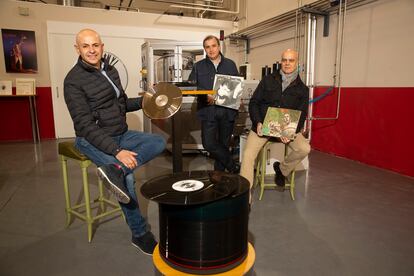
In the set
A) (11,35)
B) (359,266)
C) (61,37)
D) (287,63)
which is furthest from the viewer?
(61,37)

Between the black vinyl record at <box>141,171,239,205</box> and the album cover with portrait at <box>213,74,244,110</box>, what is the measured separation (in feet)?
4.28

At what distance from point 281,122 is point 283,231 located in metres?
0.91

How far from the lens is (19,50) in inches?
202

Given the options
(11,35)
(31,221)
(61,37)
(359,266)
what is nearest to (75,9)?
(61,37)

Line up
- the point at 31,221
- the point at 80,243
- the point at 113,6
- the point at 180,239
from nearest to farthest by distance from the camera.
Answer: the point at 180,239 → the point at 80,243 → the point at 31,221 → the point at 113,6

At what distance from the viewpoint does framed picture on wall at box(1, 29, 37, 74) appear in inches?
198

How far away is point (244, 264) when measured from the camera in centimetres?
120

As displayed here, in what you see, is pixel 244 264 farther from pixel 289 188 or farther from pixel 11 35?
pixel 11 35

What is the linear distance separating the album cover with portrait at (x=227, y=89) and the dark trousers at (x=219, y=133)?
122mm

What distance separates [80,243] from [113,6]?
255 inches

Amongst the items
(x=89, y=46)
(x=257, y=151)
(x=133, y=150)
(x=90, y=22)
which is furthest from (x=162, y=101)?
(x=90, y=22)

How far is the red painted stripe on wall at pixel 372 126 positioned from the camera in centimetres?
321

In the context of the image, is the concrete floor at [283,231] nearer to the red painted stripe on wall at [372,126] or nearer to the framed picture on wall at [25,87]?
the red painted stripe on wall at [372,126]

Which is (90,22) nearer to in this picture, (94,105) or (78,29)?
(78,29)
